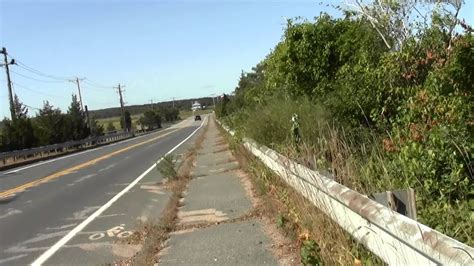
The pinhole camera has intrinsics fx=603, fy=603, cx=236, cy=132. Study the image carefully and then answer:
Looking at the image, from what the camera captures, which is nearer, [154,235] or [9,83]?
[154,235]

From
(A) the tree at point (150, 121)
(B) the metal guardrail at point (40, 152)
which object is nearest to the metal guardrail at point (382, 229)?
(B) the metal guardrail at point (40, 152)

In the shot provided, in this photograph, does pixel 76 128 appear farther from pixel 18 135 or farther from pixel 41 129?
pixel 18 135

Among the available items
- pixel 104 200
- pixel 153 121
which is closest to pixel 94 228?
pixel 104 200

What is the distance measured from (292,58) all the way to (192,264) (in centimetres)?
1014

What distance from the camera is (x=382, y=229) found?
4.07 metres

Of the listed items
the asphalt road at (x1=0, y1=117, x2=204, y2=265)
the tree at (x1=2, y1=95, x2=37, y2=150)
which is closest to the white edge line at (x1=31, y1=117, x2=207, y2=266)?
the asphalt road at (x1=0, y1=117, x2=204, y2=265)

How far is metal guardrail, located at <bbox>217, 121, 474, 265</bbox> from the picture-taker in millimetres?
3146

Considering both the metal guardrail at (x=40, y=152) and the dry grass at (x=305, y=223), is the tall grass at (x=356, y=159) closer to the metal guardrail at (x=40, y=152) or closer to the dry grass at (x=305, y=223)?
the dry grass at (x=305, y=223)

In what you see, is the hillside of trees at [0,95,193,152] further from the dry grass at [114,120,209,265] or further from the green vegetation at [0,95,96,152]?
the dry grass at [114,120,209,265]

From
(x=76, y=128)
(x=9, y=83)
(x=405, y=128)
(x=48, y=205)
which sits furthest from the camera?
(x=76, y=128)

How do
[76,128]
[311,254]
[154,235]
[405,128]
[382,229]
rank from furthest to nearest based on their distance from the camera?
[76,128], [154,235], [405,128], [311,254], [382,229]

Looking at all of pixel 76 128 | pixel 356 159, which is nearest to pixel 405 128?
pixel 356 159

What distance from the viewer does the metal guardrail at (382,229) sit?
3146mm

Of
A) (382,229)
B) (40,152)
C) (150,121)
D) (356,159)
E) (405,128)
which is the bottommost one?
(150,121)
